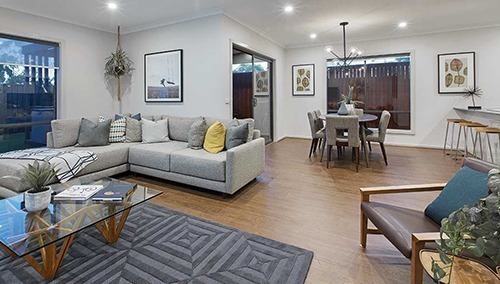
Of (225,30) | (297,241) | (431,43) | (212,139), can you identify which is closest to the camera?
(297,241)

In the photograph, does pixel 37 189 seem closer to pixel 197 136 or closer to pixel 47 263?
pixel 47 263

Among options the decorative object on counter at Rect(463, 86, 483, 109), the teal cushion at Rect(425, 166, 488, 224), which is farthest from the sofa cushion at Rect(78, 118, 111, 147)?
the decorative object on counter at Rect(463, 86, 483, 109)

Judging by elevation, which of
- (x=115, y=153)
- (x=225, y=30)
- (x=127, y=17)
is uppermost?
(x=127, y=17)

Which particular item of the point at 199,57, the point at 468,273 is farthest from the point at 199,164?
the point at 468,273

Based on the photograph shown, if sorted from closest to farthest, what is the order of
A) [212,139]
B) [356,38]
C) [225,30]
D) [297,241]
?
[297,241]
[212,139]
[225,30]
[356,38]

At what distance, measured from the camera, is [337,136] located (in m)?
4.80

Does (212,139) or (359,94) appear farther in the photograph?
(359,94)

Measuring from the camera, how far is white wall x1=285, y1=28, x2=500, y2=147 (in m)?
5.82

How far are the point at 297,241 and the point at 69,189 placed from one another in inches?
79.2

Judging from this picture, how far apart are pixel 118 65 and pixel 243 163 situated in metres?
3.78

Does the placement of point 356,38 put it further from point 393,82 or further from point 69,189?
point 69,189

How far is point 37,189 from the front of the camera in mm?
1981

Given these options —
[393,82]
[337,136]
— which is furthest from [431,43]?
[337,136]

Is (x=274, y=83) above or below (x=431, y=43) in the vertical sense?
below
